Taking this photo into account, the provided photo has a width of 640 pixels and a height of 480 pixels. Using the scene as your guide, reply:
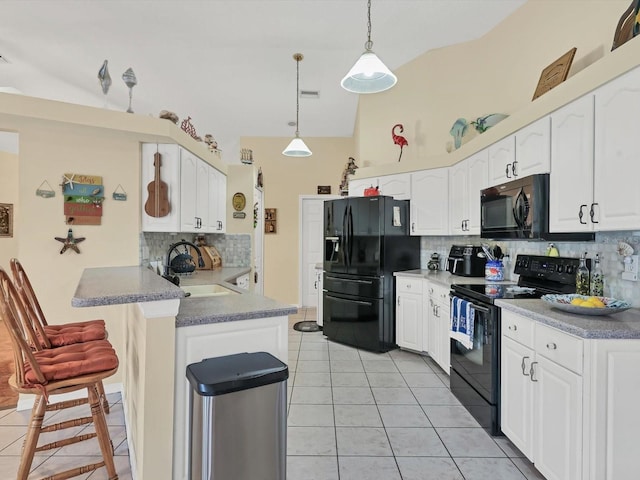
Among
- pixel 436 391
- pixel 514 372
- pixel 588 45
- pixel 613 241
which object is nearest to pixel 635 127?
pixel 613 241

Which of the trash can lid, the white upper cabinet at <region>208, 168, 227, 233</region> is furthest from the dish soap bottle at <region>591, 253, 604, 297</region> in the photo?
the white upper cabinet at <region>208, 168, 227, 233</region>

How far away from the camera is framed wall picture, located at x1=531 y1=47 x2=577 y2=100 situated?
2.46 meters

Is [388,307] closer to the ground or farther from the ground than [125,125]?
closer to the ground

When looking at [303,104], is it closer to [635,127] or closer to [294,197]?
[294,197]

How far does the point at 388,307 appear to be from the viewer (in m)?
3.91

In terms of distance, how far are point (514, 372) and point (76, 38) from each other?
4.76m

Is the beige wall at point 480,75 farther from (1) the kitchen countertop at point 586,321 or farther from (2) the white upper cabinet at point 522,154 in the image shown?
(1) the kitchen countertop at point 586,321

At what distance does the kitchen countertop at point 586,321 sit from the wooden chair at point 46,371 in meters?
2.08

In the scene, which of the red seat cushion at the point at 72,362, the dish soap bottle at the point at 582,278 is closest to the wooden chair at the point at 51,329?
the red seat cushion at the point at 72,362

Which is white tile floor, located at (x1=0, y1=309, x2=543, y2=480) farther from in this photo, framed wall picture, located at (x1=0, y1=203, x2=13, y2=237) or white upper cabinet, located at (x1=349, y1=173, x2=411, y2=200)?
framed wall picture, located at (x1=0, y1=203, x2=13, y2=237)

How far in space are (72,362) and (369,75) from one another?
242cm

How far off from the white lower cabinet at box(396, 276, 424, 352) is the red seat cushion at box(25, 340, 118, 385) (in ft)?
9.25

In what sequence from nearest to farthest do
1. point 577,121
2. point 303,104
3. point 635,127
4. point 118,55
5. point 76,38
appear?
point 635,127
point 577,121
point 76,38
point 118,55
point 303,104

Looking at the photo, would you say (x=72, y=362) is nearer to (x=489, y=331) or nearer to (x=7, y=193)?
(x=489, y=331)
